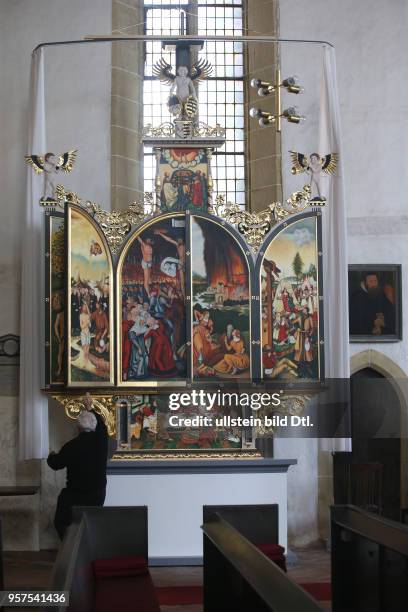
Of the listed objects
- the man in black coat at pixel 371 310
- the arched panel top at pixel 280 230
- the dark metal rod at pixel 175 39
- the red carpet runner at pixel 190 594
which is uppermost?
the dark metal rod at pixel 175 39

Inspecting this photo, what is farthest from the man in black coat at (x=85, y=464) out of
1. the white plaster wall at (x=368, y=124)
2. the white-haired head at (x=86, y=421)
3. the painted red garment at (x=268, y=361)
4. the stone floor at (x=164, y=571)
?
the white plaster wall at (x=368, y=124)

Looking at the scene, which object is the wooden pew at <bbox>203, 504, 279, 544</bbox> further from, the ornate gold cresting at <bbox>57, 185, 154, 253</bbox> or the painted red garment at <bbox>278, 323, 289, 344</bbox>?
the ornate gold cresting at <bbox>57, 185, 154, 253</bbox>

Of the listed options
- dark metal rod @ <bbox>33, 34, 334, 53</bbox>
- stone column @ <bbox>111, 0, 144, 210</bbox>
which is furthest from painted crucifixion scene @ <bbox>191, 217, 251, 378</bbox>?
dark metal rod @ <bbox>33, 34, 334, 53</bbox>

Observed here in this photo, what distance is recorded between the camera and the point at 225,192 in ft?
49.4

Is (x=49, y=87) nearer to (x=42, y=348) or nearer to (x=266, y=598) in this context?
(x=42, y=348)

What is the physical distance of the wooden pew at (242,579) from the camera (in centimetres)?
446

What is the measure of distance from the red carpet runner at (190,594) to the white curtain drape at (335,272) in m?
2.95

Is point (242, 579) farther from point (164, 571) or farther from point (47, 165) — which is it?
point (47, 165)

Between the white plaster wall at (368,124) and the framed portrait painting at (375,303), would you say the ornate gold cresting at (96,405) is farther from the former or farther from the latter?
the framed portrait painting at (375,303)

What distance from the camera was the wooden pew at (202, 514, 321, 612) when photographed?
4.46 m

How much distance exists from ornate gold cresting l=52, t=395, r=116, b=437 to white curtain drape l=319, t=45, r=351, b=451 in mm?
2597

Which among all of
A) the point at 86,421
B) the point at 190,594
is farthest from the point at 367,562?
the point at 86,421

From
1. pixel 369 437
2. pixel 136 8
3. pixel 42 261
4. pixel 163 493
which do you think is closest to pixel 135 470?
pixel 163 493

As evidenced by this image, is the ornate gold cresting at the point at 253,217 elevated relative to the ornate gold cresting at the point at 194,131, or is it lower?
lower
